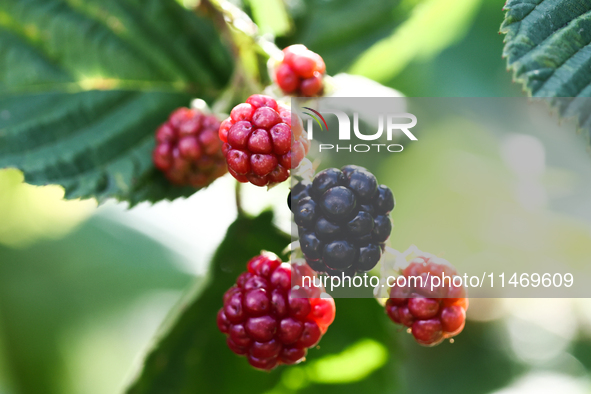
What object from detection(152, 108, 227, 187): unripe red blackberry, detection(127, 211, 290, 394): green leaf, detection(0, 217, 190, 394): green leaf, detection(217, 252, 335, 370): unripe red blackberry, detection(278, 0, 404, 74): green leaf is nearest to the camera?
detection(217, 252, 335, 370): unripe red blackberry

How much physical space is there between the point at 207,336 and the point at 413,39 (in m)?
0.91

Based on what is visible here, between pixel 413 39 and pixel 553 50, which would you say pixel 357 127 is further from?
pixel 413 39

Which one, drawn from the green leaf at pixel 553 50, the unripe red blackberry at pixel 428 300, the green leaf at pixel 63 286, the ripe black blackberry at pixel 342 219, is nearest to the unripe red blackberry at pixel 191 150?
the ripe black blackberry at pixel 342 219

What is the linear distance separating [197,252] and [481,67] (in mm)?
1066

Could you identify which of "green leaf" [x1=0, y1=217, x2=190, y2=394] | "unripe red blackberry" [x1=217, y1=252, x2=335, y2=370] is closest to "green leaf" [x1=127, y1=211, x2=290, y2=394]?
"unripe red blackberry" [x1=217, y1=252, x2=335, y2=370]

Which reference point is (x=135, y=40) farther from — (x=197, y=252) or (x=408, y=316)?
(x=408, y=316)

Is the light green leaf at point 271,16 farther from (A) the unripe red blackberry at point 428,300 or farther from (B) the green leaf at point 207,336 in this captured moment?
(A) the unripe red blackberry at point 428,300

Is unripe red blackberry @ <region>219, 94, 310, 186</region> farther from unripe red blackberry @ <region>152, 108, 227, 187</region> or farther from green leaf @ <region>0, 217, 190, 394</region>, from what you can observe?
green leaf @ <region>0, 217, 190, 394</region>

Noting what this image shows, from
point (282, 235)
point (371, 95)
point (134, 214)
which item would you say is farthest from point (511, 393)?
point (134, 214)

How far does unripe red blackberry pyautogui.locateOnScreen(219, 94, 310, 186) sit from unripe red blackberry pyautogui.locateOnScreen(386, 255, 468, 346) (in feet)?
0.76

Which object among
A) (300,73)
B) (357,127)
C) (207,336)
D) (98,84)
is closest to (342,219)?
(357,127)

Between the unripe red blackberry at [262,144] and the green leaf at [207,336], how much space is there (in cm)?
39

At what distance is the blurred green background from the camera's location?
3.37 feet

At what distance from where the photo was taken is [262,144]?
0.59m
